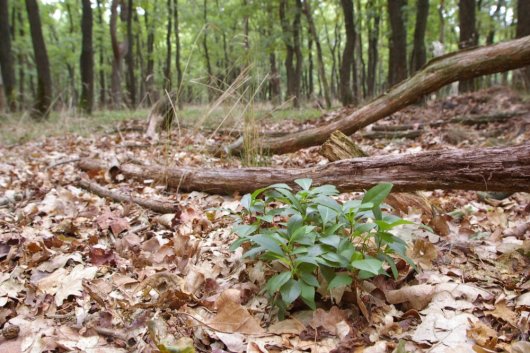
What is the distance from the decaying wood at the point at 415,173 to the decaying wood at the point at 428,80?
0.73 m

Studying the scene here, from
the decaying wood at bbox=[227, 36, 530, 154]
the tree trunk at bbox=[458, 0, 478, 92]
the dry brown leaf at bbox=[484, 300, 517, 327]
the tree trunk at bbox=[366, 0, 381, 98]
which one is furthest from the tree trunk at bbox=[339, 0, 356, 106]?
the dry brown leaf at bbox=[484, 300, 517, 327]

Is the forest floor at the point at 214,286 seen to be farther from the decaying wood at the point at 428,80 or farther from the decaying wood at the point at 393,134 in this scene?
the decaying wood at the point at 393,134

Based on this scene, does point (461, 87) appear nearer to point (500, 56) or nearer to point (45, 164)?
point (500, 56)

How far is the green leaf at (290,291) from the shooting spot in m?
1.41

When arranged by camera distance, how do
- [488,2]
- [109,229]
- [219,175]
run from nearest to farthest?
[109,229]
[219,175]
[488,2]

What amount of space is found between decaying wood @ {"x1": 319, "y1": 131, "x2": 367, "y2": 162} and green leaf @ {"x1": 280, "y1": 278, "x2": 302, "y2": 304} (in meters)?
1.51

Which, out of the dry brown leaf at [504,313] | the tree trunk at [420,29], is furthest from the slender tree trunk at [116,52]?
the dry brown leaf at [504,313]

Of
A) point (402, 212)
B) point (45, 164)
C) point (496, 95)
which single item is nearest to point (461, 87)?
point (496, 95)

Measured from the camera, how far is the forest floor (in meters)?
1.43

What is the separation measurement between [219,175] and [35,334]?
1.74m

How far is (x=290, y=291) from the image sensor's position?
1435mm

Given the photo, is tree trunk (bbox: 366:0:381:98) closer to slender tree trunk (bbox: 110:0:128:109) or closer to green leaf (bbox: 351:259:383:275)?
slender tree trunk (bbox: 110:0:128:109)

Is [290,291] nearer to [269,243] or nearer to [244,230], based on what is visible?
[269,243]

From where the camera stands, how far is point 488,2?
49.2ft
